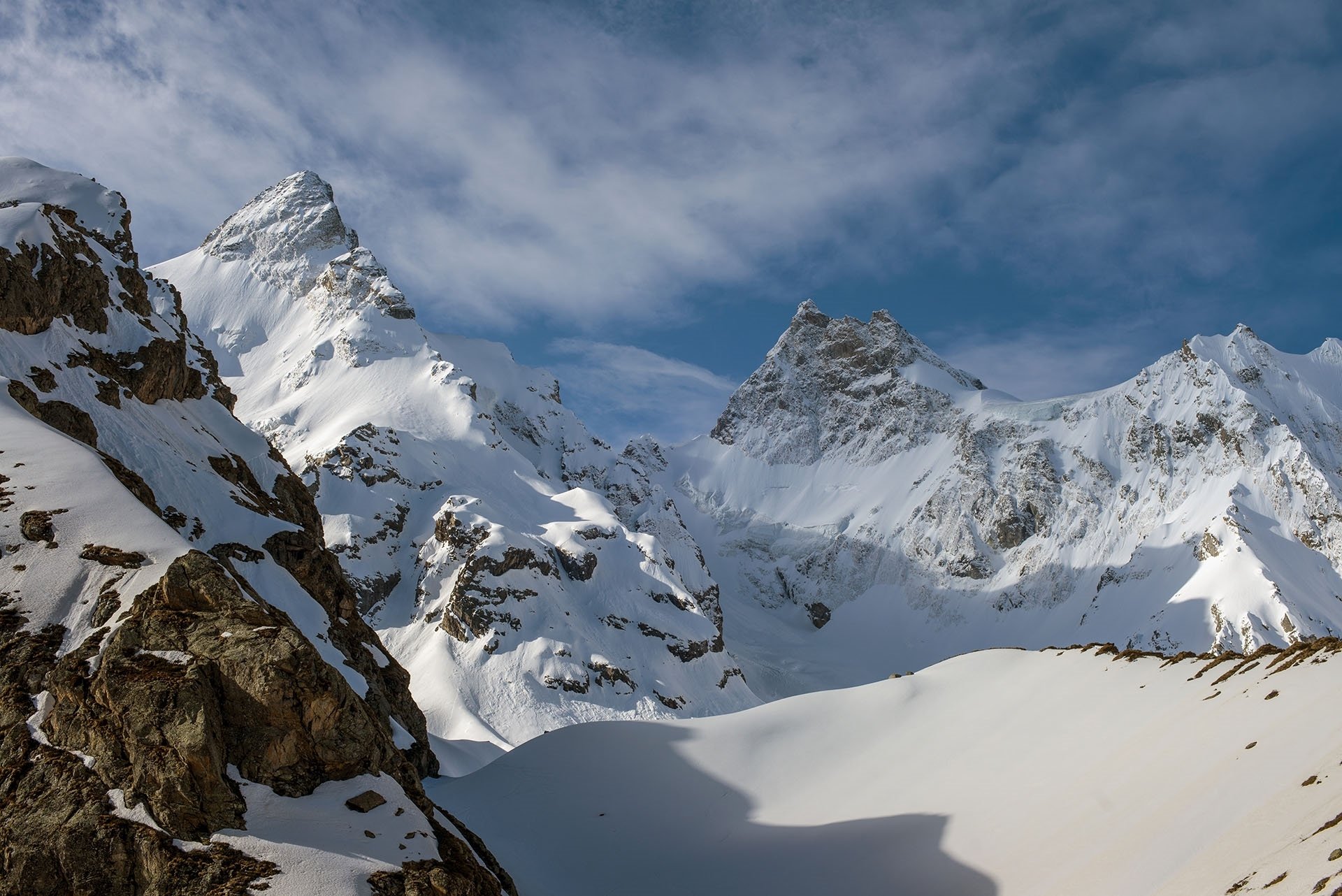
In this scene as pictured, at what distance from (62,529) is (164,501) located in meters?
15.8

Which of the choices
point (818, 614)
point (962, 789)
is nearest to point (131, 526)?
point (962, 789)

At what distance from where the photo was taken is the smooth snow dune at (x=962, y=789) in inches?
545

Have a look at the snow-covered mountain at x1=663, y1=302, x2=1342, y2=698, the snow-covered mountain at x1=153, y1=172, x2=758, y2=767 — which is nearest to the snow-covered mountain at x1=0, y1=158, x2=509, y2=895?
the snow-covered mountain at x1=153, y1=172, x2=758, y2=767

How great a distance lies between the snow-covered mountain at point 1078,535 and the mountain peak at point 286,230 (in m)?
99.1

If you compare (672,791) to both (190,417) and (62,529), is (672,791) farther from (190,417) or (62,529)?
(190,417)

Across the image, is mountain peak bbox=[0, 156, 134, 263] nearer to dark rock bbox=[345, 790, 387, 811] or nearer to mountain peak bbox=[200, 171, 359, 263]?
dark rock bbox=[345, 790, 387, 811]

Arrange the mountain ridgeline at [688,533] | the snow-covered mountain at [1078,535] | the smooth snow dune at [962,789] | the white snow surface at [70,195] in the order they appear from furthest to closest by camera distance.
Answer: the snow-covered mountain at [1078,535], the mountain ridgeline at [688,533], the white snow surface at [70,195], the smooth snow dune at [962,789]

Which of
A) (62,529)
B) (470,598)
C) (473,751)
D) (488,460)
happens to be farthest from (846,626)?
(62,529)

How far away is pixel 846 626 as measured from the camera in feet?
548

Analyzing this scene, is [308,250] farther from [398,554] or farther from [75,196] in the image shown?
[75,196]

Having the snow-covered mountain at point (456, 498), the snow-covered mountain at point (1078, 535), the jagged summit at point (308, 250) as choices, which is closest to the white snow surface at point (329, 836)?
the snow-covered mountain at point (456, 498)

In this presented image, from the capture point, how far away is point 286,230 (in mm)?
167875

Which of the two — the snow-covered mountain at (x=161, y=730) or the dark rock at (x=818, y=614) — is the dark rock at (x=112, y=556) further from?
the dark rock at (x=818, y=614)

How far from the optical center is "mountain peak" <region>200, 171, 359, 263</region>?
166 m
